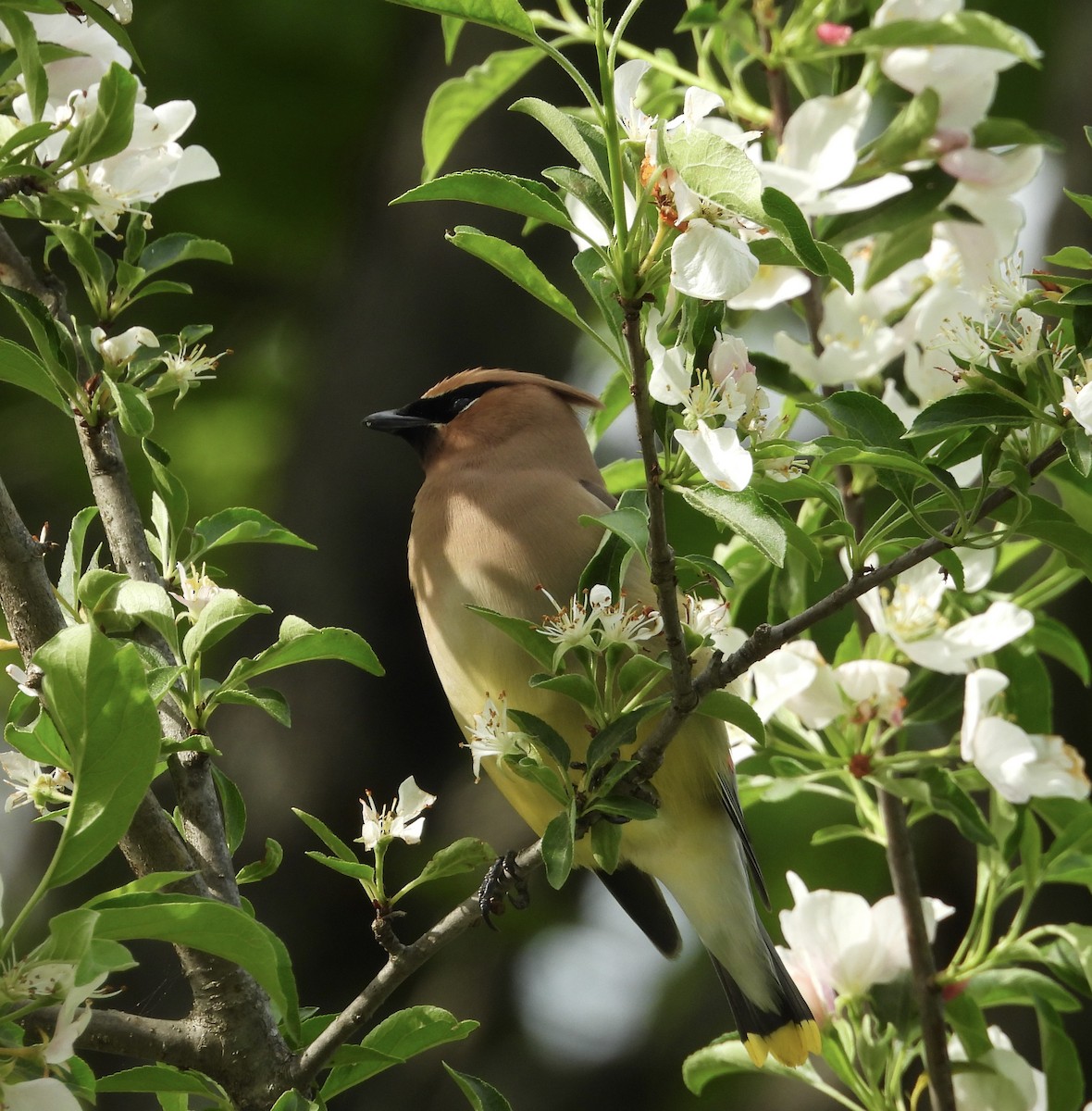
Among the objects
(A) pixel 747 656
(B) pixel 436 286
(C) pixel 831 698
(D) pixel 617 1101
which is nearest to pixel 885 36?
(C) pixel 831 698

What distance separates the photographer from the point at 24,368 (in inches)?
72.4

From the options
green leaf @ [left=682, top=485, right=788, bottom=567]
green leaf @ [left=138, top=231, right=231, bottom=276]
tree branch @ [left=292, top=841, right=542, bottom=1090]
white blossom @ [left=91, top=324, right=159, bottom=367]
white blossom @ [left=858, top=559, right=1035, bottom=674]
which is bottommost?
white blossom @ [left=858, top=559, right=1035, bottom=674]

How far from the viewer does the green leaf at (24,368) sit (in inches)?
71.3

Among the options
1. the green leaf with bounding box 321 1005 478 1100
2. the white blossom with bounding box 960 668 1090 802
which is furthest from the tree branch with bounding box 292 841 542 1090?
the white blossom with bounding box 960 668 1090 802

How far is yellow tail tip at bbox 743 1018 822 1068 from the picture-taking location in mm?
2805

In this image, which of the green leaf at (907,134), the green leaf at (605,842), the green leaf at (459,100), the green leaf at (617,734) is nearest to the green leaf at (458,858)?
the green leaf at (605,842)

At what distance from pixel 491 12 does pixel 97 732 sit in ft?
2.66

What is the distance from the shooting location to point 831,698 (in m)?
2.56

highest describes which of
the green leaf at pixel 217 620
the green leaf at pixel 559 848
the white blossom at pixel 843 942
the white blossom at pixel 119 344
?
the white blossom at pixel 119 344

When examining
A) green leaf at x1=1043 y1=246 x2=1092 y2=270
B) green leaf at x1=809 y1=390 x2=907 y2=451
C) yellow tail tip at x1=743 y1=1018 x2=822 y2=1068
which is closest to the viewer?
green leaf at x1=1043 y1=246 x2=1092 y2=270

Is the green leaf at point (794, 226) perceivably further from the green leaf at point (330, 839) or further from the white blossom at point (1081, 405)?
the green leaf at point (330, 839)

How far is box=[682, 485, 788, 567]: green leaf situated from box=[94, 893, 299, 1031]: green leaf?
2.03ft

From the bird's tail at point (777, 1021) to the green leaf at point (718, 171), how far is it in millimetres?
1714

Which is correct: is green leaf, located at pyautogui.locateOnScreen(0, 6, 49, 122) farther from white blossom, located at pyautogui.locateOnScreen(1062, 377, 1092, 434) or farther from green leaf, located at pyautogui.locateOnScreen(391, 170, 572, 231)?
white blossom, located at pyautogui.locateOnScreen(1062, 377, 1092, 434)
